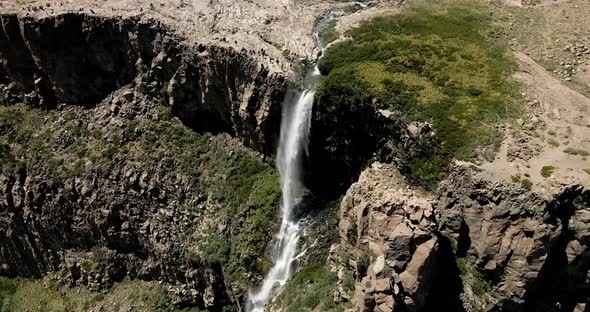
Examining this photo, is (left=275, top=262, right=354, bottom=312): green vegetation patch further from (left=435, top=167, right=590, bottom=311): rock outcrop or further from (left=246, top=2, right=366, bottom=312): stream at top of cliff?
(left=435, top=167, right=590, bottom=311): rock outcrop

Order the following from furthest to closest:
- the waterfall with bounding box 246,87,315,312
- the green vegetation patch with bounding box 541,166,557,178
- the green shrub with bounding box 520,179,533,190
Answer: the waterfall with bounding box 246,87,315,312, the green vegetation patch with bounding box 541,166,557,178, the green shrub with bounding box 520,179,533,190

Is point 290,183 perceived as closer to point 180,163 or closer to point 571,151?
point 180,163

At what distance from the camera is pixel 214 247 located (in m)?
43.1

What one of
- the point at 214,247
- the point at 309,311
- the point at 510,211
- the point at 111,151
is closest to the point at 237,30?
Answer: the point at 111,151

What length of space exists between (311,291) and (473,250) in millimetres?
11570

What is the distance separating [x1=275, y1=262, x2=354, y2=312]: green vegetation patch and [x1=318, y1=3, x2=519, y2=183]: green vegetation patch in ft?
32.6

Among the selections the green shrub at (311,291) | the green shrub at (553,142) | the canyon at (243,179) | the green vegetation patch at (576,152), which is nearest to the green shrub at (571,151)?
the green vegetation patch at (576,152)

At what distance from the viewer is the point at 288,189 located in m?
44.1

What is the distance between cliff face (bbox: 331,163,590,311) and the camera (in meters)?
30.0

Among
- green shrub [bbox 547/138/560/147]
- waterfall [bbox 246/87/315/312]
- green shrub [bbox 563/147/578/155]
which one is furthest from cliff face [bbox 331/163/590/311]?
waterfall [bbox 246/87/315/312]

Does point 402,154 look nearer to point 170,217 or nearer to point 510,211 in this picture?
point 510,211

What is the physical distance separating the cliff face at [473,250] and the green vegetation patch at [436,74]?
318 cm

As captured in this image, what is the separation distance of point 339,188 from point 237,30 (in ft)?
55.7

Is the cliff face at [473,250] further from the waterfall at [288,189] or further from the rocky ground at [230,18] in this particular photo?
the rocky ground at [230,18]
